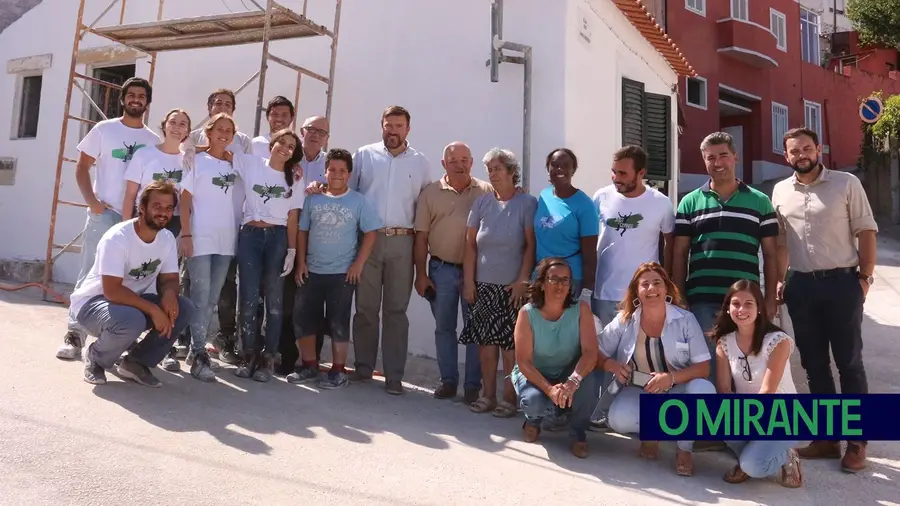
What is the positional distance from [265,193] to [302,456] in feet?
6.24

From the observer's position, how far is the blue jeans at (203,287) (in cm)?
425

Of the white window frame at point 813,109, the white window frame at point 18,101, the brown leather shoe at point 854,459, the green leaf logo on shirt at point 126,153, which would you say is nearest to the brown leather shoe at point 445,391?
the brown leather shoe at point 854,459

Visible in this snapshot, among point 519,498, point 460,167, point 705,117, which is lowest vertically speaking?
point 519,498

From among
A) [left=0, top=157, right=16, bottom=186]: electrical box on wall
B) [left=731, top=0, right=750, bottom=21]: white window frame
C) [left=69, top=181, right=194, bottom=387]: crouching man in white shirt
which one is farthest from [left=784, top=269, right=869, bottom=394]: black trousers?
[left=731, top=0, right=750, bottom=21]: white window frame

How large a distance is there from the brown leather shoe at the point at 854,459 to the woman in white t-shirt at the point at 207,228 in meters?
3.76

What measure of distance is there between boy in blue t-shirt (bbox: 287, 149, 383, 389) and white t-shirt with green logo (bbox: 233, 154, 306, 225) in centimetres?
13

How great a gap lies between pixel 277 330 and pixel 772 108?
646 inches

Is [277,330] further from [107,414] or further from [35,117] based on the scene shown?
[35,117]

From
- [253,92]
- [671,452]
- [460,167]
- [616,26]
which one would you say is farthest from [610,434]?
[253,92]

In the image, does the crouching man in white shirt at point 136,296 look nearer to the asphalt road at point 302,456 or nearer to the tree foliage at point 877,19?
the asphalt road at point 302,456

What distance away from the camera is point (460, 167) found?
4.49m

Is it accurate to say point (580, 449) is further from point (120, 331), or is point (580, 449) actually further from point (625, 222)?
point (120, 331)

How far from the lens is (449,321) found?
4516mm

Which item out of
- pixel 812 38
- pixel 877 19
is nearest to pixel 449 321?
pixel 877 19
